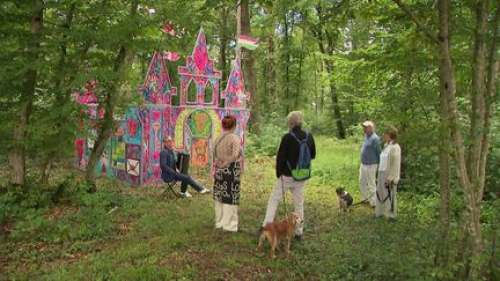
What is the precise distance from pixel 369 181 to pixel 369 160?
463 mm

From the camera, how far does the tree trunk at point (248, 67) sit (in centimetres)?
1888

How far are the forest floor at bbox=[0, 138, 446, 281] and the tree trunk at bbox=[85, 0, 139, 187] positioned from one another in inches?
32.5

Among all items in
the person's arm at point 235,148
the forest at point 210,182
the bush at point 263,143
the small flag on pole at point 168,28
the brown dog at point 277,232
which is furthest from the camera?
Result: the bush at point 263,143

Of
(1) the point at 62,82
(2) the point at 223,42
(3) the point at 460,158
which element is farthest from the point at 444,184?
(2) the point at 223,42

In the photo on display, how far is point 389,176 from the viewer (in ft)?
27.9

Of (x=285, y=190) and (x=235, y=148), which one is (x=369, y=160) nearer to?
(x=285, y=190)

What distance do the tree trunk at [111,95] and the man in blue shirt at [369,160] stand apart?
4852 mm

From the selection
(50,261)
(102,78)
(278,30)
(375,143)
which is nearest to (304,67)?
(278,30)

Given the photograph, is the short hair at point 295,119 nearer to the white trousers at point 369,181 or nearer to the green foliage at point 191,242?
the green foliage at point 191,242

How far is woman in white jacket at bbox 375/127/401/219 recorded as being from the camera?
331 inches

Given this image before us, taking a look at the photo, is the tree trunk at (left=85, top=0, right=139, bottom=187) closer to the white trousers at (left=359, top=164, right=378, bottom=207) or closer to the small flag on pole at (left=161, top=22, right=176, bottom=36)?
the small flag on pole at (left=161, top=22, right=176, bottom=36)

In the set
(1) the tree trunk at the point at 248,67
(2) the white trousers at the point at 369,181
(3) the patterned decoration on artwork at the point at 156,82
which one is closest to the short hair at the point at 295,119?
(2) the white trousers at the point at 369,181

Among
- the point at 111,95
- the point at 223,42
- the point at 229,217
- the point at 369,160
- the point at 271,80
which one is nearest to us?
the point at 229,217

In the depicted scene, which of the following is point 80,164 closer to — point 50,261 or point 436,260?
point 50,261
